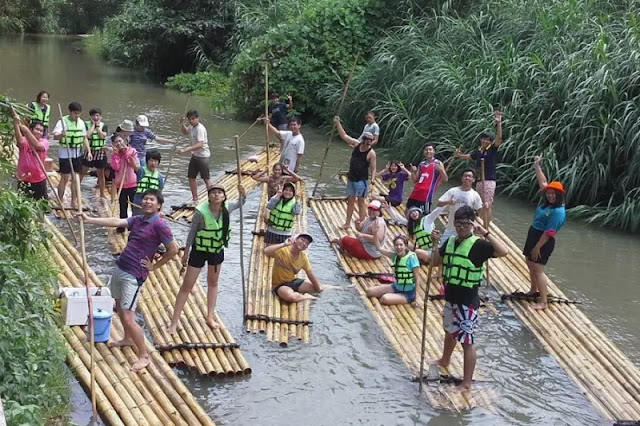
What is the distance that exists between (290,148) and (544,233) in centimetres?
525

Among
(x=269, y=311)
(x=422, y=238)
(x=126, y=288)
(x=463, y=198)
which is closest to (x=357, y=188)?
(x=422, y=238)

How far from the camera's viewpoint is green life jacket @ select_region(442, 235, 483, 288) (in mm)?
7062

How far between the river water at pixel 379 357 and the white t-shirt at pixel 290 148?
924 millimetres

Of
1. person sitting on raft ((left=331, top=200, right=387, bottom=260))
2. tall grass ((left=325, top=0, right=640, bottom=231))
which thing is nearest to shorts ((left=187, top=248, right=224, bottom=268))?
person sitting on raft ((left=331, top=200, right=387, bottom=260))

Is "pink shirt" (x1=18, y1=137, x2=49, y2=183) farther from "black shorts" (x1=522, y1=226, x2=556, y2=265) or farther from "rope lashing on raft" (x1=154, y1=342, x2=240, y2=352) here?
"black shorts" (x1=522, y1=226, x2=556, y2=265)

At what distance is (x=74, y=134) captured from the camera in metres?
11.2

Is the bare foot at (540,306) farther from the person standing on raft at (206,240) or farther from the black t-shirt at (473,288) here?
the person standing on raft at (206,240)

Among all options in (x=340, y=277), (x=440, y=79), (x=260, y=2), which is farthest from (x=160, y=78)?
(x=340, y=277)

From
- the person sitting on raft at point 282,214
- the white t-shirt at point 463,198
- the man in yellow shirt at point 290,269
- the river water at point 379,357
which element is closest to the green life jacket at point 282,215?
the person sitting on raft at point 282,214

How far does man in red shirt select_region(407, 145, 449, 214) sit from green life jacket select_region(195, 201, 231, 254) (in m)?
4.04

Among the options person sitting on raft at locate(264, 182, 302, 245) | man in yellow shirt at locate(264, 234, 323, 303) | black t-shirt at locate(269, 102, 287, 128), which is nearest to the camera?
man in yellow shirt at locate(264, 234, 323, 303)

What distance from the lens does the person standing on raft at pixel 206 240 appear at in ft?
25.3

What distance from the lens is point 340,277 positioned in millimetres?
10352

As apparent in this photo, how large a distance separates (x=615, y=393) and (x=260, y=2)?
843 inches
